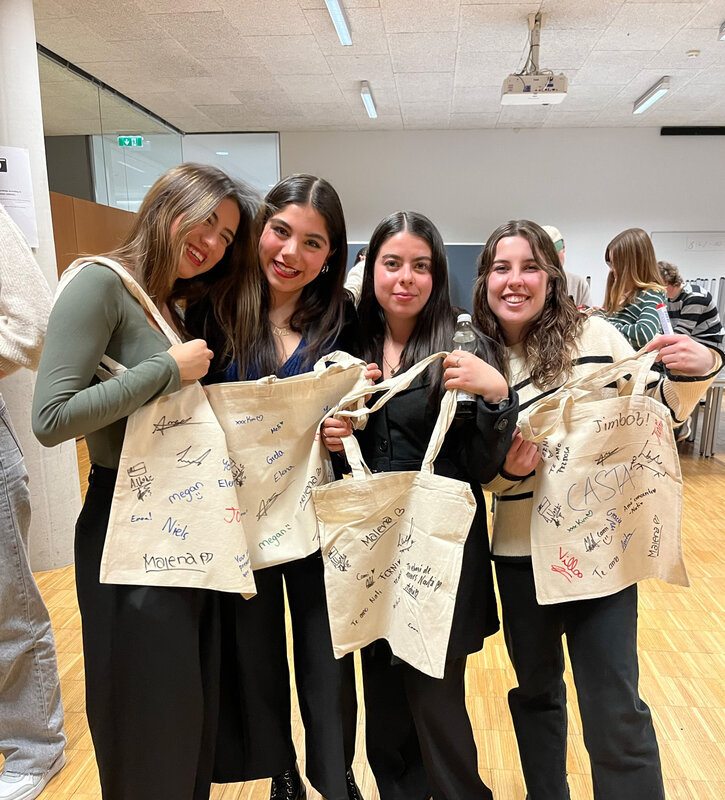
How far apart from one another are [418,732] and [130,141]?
6564 millimetres

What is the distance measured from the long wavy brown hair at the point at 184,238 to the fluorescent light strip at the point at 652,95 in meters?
5.59

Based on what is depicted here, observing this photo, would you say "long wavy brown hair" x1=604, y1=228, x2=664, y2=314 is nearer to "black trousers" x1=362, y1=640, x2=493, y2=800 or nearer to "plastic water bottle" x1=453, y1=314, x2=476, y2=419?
"plastic water bottle" x1=453, y1=314, x2=476, y2=419

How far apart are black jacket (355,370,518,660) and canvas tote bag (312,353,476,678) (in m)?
0.10

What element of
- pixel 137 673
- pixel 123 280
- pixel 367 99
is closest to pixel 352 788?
pixel 137 673

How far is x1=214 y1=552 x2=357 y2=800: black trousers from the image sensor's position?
1.26 metres

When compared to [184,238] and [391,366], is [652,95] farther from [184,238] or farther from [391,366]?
[184,238]

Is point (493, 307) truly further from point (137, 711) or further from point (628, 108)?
point (628, 108)

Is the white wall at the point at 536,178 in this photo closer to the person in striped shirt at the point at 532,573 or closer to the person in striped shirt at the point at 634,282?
the person in striped shirt at the point at 634,282

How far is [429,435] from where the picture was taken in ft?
3.98

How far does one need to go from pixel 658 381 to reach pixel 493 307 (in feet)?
1.25

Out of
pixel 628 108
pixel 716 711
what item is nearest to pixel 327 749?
pixel 716 711

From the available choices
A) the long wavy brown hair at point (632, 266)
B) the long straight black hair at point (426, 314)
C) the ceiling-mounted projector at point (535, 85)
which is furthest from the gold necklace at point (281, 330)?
the ceiling-mounted projector at point (535, 85)

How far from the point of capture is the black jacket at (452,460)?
117 centimetres

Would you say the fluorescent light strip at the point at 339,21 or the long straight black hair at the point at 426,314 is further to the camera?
the fluorescent light strip at the point at 339,21
